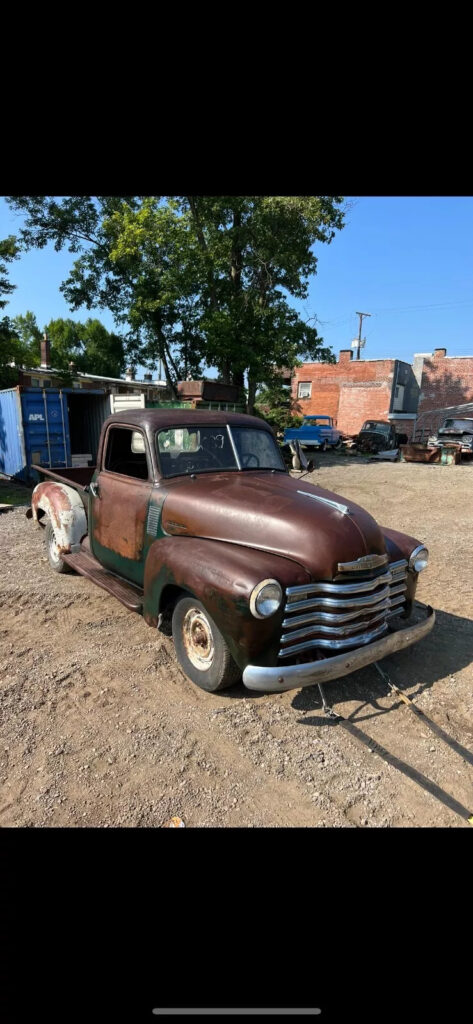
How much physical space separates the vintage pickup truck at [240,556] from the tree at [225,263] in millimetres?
14597

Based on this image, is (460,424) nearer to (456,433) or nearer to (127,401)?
(456,433)

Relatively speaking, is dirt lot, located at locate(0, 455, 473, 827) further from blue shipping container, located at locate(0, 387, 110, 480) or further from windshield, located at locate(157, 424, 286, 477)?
blue shipping container, located at locate(0, 387, 110, 480)

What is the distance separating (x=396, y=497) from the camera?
465 inches

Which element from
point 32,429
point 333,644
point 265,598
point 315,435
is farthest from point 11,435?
point 315,435

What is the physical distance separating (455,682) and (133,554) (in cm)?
268

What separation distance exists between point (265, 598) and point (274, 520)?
0.62m

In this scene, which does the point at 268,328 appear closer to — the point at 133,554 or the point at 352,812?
the point at 133,554

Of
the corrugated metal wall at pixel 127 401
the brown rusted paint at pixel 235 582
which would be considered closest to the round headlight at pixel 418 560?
the brown rusted paint at pixel 235 582

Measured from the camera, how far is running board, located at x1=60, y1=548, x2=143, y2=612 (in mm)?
3863

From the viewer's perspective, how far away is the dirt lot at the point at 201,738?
2.35 m

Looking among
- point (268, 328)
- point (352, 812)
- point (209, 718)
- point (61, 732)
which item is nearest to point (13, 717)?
point (61, 732)

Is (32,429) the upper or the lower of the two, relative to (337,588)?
upper

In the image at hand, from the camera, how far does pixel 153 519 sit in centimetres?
369

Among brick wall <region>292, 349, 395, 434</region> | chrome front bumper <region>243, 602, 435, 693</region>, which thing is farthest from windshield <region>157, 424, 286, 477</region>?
brick wall <region>292, 349, 395, 434</region>
